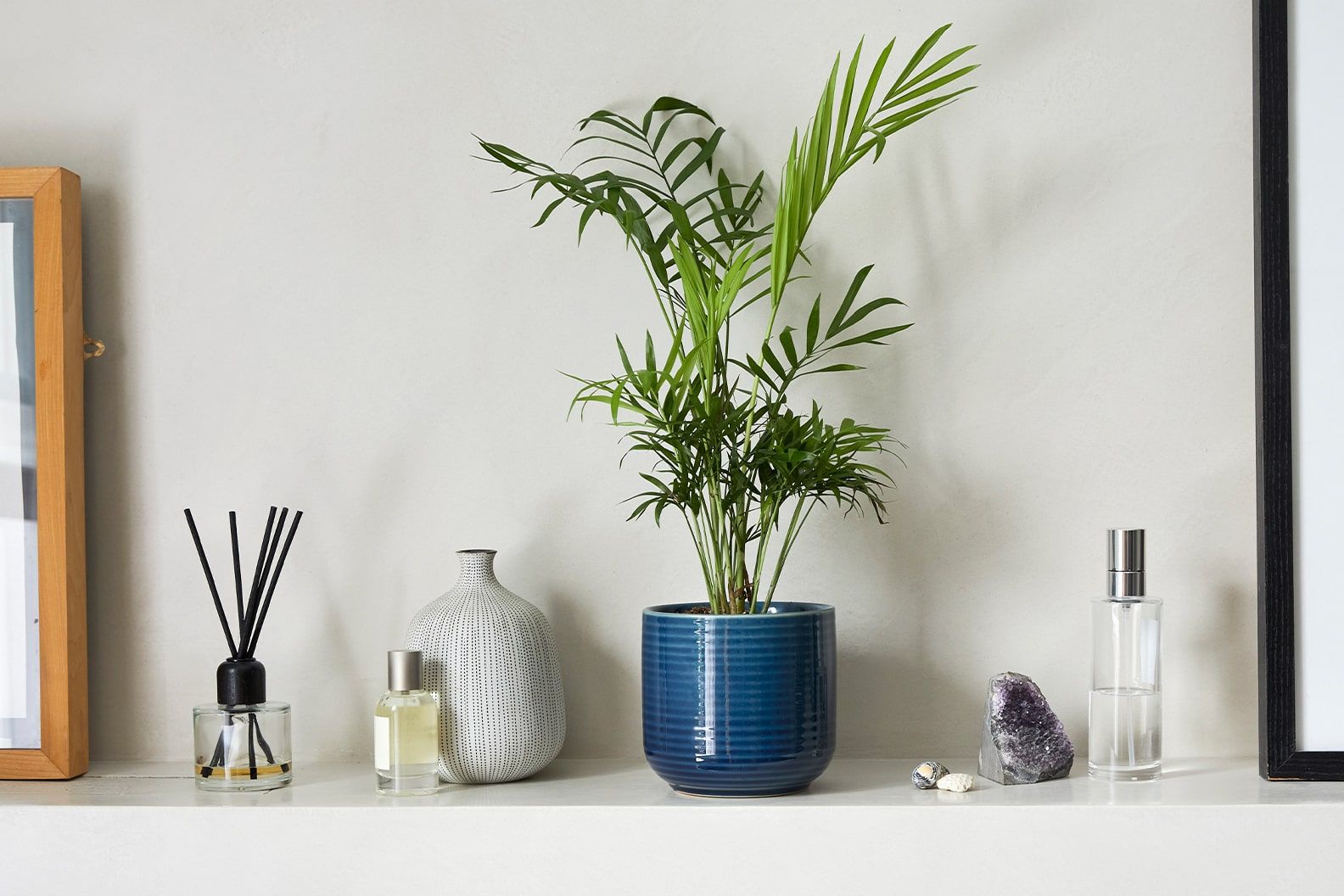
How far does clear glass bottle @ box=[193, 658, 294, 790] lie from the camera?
3.04 feet

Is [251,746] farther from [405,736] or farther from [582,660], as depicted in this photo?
A: [582,660]

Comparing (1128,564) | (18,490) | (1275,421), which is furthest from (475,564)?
(1275,421)

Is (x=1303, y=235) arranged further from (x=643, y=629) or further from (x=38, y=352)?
(x=38, y=352)

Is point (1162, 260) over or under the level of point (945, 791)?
over

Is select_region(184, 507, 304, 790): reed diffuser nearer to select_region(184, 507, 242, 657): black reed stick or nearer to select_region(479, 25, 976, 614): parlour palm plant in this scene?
select_region(184, 507, 242, 657): black reed stick

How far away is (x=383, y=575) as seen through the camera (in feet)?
3.39

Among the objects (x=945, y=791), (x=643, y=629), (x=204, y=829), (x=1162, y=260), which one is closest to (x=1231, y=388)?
(x=1162, y=260)

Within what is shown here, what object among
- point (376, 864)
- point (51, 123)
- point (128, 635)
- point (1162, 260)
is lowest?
point (376, 864)

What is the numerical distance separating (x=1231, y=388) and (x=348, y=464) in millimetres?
798

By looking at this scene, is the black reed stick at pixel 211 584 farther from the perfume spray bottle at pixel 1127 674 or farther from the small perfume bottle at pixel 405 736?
the perfume spray bottle at pixel 1127 674

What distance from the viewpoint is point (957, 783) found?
873 mm

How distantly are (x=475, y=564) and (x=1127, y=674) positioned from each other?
55cm

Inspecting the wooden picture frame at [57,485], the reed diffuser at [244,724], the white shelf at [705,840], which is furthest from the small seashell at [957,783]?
the wooden picture frame at [57,485]

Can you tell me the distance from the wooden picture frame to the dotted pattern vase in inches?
12.5
